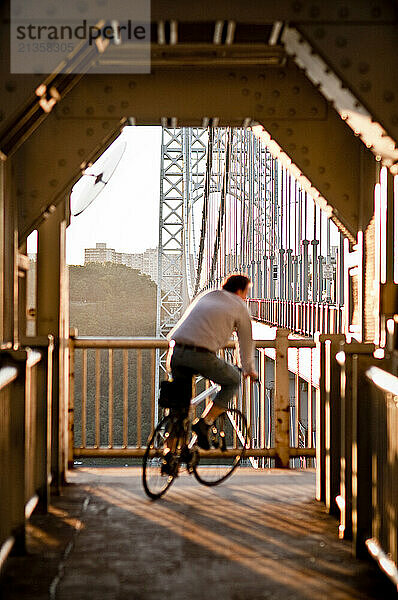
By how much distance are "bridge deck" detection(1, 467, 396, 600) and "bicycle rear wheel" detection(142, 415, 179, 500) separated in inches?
3.1

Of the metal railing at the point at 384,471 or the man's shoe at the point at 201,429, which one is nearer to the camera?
the metal railing at the point at 384,471

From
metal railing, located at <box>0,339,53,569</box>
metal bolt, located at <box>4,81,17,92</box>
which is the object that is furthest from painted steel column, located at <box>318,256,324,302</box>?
metal bolt, located at <box>4,81,17,92</box>

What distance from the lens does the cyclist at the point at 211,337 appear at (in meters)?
4.60

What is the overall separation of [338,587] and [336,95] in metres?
1.97

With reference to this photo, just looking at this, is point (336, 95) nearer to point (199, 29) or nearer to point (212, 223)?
point (199, 29)

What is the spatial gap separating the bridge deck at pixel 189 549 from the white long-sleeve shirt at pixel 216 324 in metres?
0.87

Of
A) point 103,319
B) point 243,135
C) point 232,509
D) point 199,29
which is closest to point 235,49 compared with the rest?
point 199,29

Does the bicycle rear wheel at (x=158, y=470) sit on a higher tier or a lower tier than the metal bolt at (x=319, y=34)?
lower

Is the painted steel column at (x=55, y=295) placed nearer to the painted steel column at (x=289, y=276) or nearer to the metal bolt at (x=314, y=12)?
the metal bolt at (x=314, y=12)

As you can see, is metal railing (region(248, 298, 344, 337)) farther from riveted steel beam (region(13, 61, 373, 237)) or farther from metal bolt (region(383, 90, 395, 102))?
metal bolt (region(383, 90, 395, 102))

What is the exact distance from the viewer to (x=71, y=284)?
90.1 meters


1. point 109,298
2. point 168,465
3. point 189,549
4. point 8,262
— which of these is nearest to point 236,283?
point 168,465

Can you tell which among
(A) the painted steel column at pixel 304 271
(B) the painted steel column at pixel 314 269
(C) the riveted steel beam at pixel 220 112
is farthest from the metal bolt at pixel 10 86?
(A) the painted steel column at pixel 304 271

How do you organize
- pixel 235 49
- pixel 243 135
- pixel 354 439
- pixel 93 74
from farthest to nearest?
1. pixel 243 135
2. pixel 93 74
3. pixel 235 49
4. pixel 354 439
